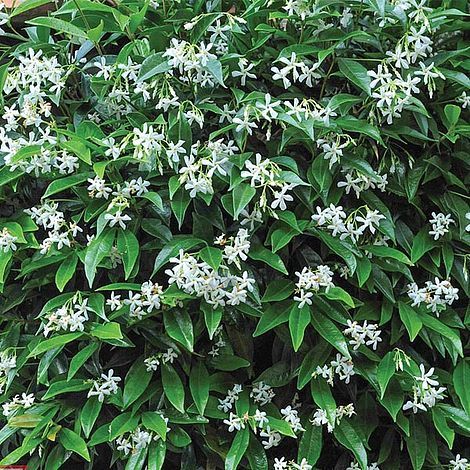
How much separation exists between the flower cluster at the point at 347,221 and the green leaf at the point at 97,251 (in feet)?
1.42

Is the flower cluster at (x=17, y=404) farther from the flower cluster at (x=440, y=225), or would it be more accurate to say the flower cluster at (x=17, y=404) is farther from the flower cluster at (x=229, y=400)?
the flower cluster at (x=440, y=225)

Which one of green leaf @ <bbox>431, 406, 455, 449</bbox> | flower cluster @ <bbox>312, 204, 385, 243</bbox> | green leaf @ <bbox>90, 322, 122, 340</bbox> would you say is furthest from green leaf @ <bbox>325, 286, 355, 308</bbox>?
green leaf @ <bbox>90, 322, 122, 340</bbox>

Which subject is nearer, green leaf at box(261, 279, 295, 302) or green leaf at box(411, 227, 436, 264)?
green leaf at box(261, 279, 295, 302)

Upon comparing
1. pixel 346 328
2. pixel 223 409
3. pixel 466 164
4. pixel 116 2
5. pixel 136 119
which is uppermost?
pixel 116 2

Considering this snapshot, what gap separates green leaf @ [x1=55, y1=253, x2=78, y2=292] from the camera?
4.75ft

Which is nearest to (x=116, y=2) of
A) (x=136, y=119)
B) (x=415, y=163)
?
(x=136, y=119)

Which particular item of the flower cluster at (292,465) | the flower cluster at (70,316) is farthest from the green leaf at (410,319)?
the flower cluster at (70,316)

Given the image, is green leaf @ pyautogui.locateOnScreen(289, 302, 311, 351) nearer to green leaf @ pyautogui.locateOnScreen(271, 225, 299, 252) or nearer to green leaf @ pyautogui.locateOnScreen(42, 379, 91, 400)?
green leaf @ pyautogui.locateOnScreen(271, 225, 299, 252)

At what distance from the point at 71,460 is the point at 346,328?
2.39 ft

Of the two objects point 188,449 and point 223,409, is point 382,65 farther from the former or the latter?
point 188,449

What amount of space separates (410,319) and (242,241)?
1.35 ft

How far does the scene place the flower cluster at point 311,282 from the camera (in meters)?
1.40

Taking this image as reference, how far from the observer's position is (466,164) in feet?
5.37

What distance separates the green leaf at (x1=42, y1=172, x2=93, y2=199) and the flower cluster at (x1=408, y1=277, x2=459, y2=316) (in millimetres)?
767
